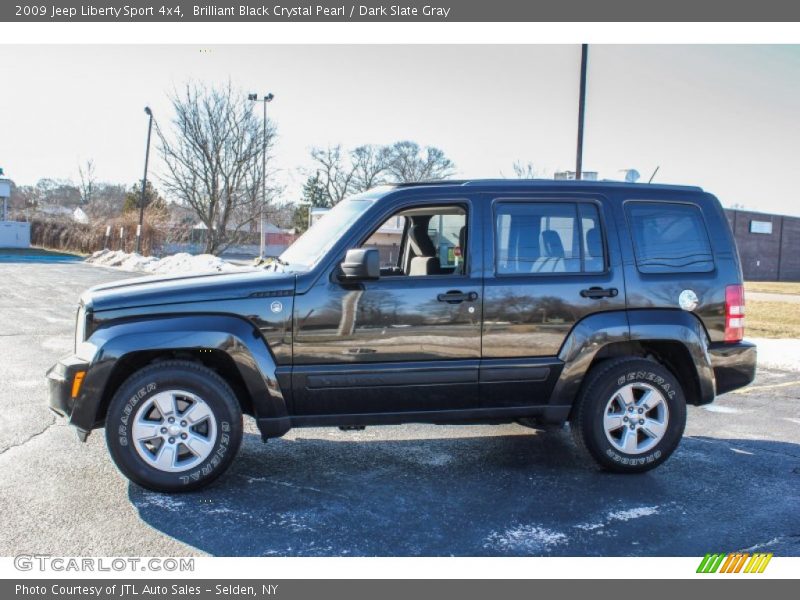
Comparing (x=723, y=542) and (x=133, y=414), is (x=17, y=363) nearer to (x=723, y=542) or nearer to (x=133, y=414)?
(x=133, y=414)

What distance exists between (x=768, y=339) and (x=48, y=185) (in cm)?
8502

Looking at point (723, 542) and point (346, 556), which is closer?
point (346, 556)

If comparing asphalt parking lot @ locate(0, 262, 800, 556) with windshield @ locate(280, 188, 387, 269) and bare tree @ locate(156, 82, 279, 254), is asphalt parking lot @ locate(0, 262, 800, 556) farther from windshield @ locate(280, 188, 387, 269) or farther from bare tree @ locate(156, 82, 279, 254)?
bare tree @ locate(156, 82, 279, 254)

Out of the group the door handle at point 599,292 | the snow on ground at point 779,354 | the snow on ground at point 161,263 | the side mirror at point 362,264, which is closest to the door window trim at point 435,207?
the side mirror at point 362,264

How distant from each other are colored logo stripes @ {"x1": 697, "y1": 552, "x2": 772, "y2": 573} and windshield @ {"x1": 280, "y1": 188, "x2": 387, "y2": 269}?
9.86 ft

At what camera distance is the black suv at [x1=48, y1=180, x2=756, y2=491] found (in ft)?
15.1

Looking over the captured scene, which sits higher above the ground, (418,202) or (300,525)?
(418,202)

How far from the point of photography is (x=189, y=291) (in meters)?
4.64

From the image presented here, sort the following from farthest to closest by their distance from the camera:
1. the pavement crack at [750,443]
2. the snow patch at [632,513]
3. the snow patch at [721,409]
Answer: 1. the snow patch at [721,409]
2. the pavement crack at [750,443]
3. the snow patch at [632,513]

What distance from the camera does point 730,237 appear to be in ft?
18.1

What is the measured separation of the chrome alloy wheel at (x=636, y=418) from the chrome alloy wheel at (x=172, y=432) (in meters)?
2.86

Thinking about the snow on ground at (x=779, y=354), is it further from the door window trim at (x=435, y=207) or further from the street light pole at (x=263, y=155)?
the street light pole at (x=263, y=155)

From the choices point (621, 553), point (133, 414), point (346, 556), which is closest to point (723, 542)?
point (621, 553)

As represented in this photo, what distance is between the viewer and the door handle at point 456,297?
4906 mm
